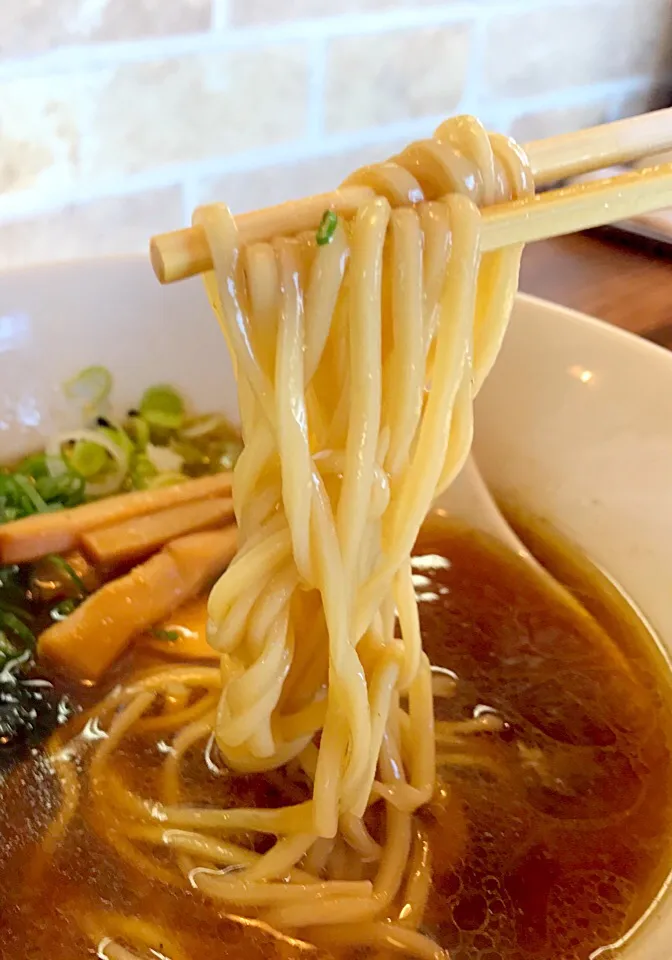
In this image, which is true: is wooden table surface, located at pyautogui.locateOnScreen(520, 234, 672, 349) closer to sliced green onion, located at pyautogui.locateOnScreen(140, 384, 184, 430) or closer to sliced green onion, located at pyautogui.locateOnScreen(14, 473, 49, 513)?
sliced green onion, located at pyautogui.locateOnScreen(140, 384, 184, 430)

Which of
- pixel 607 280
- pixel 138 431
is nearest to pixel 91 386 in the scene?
pixel 138 431

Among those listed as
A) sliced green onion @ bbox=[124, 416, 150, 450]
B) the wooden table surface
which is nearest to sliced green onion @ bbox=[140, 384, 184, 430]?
sliced green onion @ bbox=[124, 416, 150, 450]

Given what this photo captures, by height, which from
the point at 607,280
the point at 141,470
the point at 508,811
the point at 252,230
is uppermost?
the point at 252,230

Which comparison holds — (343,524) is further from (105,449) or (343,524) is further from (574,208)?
(105,449)

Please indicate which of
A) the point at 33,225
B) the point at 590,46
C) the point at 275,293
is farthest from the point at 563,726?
the point at 590,46

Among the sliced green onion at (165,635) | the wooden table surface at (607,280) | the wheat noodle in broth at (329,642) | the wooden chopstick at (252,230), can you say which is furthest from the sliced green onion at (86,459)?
the wooden table surface at (607,280)

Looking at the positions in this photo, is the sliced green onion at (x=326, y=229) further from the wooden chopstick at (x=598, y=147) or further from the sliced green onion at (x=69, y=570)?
the sliced green onion at (x=69, y=570)
